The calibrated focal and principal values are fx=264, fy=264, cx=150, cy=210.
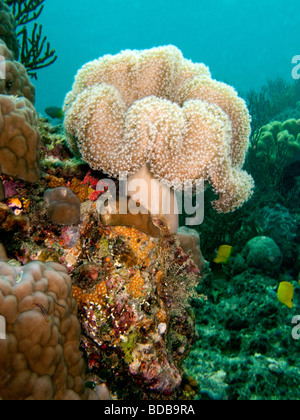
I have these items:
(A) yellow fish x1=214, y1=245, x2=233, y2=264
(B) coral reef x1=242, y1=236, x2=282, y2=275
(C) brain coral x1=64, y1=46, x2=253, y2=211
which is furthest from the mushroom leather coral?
(B) coral reef x1=242, y1=236, x2=282, y2=275

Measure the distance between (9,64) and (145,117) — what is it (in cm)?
155

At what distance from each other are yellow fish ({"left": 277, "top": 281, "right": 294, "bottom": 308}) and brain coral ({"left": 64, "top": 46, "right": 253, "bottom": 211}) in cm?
151

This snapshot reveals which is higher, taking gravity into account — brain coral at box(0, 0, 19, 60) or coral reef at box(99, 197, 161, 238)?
brain coral at box(0, 0, 19, 60)

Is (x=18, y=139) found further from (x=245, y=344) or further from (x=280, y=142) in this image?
(x=280, y=142)

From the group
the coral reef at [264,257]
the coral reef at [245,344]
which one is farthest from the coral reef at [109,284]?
the coral reef at [264,257]

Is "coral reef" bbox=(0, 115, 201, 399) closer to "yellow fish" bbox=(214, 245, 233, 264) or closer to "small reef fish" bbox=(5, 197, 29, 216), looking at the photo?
"small reef fish" bbox=(5, 197, 29, 216)

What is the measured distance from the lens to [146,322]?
2.06m

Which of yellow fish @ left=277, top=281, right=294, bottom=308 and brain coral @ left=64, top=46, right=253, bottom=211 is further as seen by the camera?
yellow fish @ left=277, top=281, right=294, bottom=308

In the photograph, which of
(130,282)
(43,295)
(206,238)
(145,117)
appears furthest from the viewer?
(206,238)

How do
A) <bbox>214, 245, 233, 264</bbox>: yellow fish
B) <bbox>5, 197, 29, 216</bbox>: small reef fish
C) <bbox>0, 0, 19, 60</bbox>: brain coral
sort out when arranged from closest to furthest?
<bbox>5, 197, 29, 216</bbox>: small reef fish → <bbox>0, 0, 19, 60</bbox>: brain coral → <bbox>214, 245, 233, 264</bbox>: yellow fish

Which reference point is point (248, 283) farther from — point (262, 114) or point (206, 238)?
point (262, 114)

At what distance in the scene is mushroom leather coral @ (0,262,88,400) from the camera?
146 centimetres

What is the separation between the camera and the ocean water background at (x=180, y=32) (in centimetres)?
7644
